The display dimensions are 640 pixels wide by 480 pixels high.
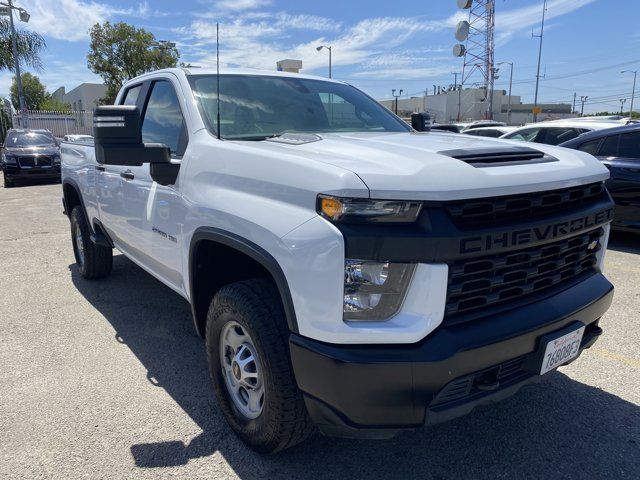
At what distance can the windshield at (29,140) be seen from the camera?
52.5ft

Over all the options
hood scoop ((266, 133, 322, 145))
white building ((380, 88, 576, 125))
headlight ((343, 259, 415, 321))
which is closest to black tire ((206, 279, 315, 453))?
headlight ((343, 259, 415, 321))

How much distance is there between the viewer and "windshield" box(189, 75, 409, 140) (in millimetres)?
3090

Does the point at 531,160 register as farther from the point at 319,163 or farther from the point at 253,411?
the point at 253,411

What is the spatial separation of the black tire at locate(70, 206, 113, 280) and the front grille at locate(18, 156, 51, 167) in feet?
37.9

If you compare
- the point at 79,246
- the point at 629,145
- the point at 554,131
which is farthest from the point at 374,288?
the point at 554,131

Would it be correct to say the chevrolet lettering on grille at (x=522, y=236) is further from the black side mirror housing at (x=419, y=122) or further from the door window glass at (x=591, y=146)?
the door window glass at (x=591, y=146)

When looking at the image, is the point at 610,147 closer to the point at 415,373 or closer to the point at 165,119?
the point at 165,119

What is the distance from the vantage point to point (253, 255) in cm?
222

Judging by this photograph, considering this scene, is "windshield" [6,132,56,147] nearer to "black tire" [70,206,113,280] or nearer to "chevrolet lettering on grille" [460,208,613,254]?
"black tire" [70,206,113,280]

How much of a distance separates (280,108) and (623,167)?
5.23 metres

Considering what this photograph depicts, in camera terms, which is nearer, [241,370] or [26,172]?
[241,370]

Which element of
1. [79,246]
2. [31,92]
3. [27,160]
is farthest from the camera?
[31,92]

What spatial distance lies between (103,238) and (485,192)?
12.8ft

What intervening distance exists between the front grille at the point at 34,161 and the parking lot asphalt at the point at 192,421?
12600 mm
